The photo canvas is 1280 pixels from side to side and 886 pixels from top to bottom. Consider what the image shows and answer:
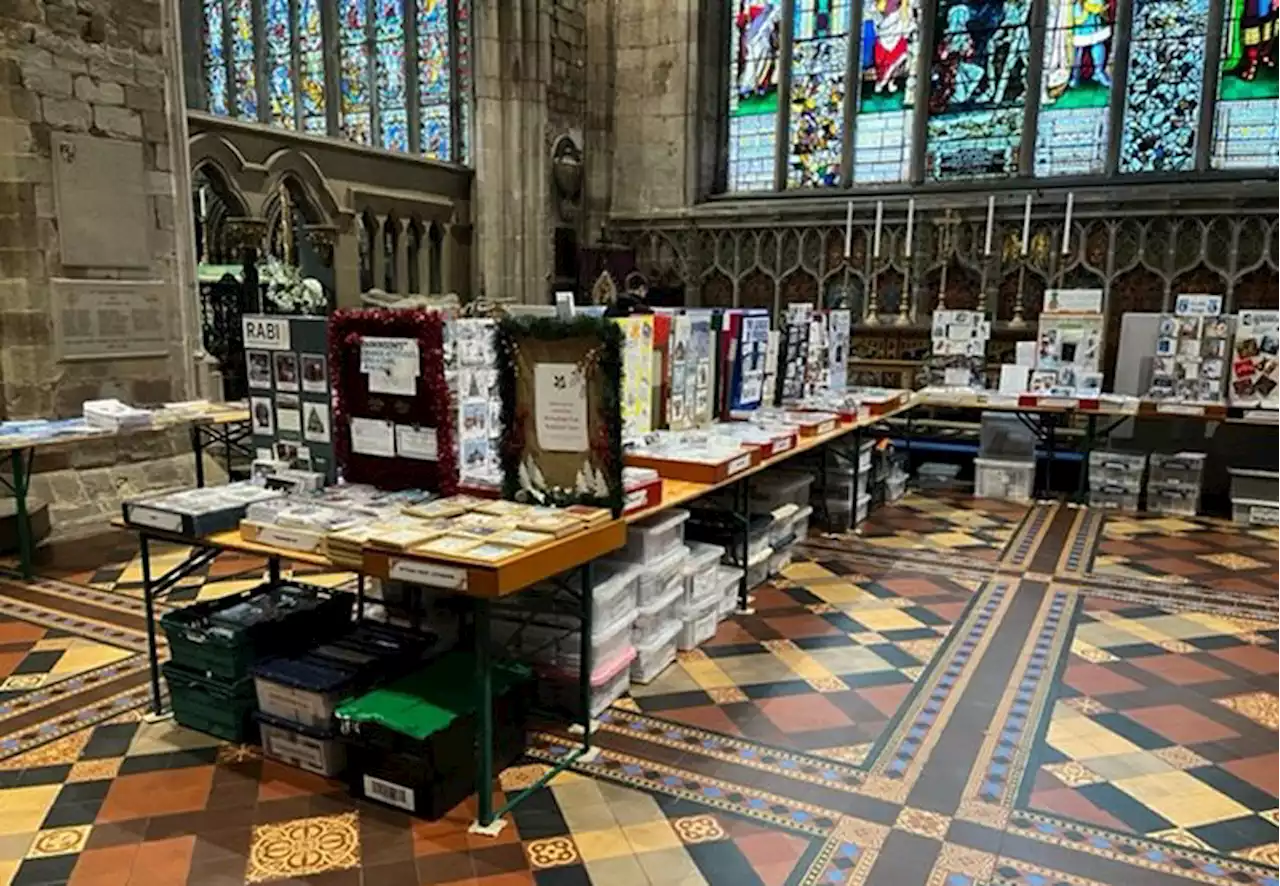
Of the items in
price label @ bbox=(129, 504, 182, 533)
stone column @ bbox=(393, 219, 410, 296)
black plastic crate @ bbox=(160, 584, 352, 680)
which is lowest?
black plastic crate @ bbox=(160, 584, 352, 680)

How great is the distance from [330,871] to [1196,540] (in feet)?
19.5

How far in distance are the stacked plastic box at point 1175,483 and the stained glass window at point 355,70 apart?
797 centimetres

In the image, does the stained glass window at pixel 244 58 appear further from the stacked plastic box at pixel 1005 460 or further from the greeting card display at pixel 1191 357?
the greeting card display at pixel 1191 357

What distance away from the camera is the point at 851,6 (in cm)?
966

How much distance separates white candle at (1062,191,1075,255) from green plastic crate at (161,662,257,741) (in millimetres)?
7866

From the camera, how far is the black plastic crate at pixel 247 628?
3.24 m

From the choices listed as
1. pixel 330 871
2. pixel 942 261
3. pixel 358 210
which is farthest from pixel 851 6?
pixel 330 871

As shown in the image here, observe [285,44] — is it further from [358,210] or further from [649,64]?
[649,64]

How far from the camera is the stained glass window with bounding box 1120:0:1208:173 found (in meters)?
8.36

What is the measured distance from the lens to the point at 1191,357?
23.4 feet

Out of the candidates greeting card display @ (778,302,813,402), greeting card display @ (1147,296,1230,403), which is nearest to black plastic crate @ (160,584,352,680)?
greeting card display @ (778,302,813,402)

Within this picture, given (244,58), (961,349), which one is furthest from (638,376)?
(244,58)

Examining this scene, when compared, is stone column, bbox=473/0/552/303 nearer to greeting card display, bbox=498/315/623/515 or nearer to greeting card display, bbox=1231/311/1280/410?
greeting card display, bbox=1231/311/1280/410

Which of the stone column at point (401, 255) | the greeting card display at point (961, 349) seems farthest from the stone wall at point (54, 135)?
the greeting card display at point (961, 349)
